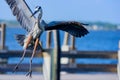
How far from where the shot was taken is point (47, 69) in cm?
719

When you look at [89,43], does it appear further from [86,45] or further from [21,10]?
[21,10]

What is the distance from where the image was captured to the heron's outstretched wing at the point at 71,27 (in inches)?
239

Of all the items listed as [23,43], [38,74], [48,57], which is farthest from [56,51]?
[38,74]

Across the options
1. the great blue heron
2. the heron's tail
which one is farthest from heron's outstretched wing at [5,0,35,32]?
the heron's tail

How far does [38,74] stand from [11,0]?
30.3 feet

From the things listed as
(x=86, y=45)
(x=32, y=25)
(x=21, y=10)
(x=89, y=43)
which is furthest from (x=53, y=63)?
(x=89, y=43)

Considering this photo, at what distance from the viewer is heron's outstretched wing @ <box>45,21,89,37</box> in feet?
19.9

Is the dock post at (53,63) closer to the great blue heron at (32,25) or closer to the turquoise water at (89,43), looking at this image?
the great blue heron at (32,25)

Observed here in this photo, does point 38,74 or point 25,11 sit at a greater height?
point 25,11

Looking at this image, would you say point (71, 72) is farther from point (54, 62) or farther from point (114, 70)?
point (54, 62)

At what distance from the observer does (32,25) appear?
611 cm

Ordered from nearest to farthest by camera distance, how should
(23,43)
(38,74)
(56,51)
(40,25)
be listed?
(40,25) < (23,43) < (56,51) < (38,74)

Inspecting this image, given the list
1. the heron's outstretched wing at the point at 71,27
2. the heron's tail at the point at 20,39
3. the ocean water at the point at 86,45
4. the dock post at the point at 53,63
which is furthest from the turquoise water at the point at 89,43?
the heron's outstretched wing at the point at 71,27

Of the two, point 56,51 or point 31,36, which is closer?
point 31,36
